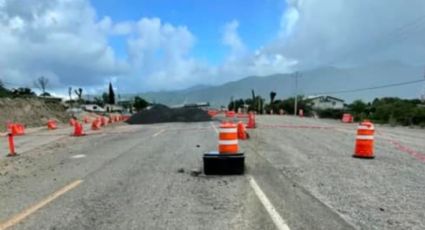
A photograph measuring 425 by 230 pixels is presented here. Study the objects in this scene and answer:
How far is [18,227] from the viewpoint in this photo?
731 cm

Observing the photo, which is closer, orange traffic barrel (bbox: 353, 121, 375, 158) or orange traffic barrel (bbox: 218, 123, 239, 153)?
orange traffic barrel (bbox: 218, 123, 239, 153)

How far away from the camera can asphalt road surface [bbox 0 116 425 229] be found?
749cm

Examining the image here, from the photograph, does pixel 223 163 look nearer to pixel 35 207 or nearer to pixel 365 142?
pixel 35 207

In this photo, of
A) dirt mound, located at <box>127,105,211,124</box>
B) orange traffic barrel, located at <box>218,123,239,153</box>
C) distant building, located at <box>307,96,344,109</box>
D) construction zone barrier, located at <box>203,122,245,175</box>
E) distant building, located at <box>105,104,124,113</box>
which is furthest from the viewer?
distant building, located at <box>307,96,344,109</box>

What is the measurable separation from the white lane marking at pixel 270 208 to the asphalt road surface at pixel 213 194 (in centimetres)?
2

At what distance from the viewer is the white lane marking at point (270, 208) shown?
7.09m

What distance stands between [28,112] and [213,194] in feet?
194

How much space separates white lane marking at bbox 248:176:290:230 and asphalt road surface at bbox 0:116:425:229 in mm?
15

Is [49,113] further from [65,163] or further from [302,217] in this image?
[302,217]

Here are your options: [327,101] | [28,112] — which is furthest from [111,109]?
[327,101]

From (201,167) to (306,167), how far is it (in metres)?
2.79

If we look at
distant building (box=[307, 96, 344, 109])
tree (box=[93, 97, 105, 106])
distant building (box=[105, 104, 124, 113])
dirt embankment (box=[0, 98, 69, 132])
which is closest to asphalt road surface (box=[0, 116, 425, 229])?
dirt embankment (box=[0, 98, 69, 132])

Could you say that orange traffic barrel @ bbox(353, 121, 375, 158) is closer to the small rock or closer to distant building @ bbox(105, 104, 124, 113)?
the small rock

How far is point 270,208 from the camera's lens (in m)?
8.21
